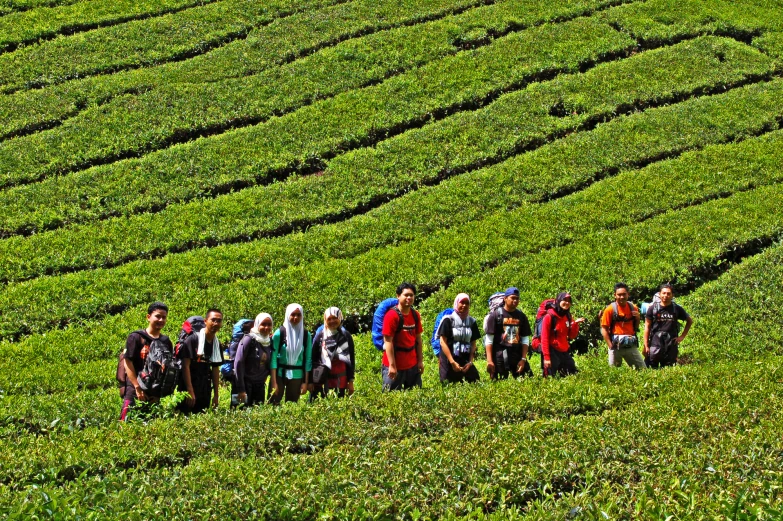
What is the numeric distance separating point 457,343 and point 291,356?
9.77 ft

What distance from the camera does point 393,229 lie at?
2652 cm

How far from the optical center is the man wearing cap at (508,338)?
14344 mm

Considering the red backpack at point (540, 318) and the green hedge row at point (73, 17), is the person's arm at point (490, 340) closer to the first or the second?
the red backpack at point (540, 318)

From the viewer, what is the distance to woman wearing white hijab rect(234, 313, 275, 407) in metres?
13.3

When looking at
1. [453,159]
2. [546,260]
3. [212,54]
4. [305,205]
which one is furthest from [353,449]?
[212,54]

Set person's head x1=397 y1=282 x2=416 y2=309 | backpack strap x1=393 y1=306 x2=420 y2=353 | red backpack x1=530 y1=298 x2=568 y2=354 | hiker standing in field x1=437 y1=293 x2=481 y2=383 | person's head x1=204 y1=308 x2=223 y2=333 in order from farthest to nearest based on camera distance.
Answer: red backpack x1=530 y1=298 x2=568 y2=354 < hiker standing in field x1=437 y1=293 x2=481 y2=383 < backpack strap x1=393 y1=306 x2=420 y2=353 < person's head x1=397 y1=282 x2=416 y2=309 < person's head x1=204 y1=308 x2=223 y2=333

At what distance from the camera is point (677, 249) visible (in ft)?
76.7

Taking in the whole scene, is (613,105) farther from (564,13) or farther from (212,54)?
(212,54)

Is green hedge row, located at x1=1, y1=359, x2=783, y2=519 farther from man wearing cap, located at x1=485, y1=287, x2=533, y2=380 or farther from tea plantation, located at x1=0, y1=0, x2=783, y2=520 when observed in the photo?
man wearing cap, located at x1=485, y1=287, x2=533, y2=380

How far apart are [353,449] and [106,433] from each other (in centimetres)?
365

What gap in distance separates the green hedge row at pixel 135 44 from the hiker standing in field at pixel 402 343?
97.6 ft

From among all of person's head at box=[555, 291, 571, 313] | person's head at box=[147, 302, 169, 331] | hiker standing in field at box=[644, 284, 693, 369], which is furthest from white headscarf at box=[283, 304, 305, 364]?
hiker standing in field at box=[644, 284, 693, 369]

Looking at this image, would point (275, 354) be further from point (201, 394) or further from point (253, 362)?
point (201, 394)

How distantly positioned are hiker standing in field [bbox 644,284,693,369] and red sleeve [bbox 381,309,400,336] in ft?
17.8
